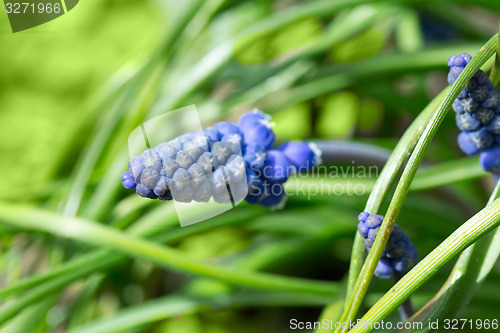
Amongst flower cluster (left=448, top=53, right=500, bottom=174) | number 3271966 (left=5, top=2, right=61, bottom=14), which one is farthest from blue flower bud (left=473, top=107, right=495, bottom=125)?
number 3271966 (left=5, top=2, right=61, bottom=14)

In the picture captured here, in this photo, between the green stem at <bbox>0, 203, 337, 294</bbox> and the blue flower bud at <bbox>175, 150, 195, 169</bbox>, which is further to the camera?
the green stem at <bbox>0, 203, 337, 294</bbox>

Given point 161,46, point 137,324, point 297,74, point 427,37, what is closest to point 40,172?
point 161,46

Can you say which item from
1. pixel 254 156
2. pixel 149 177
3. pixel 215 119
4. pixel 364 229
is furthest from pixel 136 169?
pixel 215 119

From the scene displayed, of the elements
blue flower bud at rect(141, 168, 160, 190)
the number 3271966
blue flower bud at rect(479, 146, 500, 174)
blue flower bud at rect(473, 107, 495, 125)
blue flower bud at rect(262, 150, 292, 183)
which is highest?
the number 3271966

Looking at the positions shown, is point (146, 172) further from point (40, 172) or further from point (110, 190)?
point (40, 172)

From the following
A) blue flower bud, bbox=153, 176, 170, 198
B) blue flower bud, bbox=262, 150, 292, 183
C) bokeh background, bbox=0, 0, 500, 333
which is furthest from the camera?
bokeh background, bbox=0, 0, 500, 333

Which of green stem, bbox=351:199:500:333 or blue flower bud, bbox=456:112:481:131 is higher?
blue flower bud, bbox=456:112:481:131

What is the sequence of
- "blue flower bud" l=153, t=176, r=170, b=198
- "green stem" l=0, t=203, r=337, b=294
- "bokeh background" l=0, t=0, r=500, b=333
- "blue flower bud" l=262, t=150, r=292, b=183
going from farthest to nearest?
"bokeh background" l=0, t=0, r=500, b=333 → "green stem" l=0, t=203, r=337, b=294 → "blue flower bud" l=262, t=150, r=292, b=183 → "blue flower bud" l=153, t=176, r=170, b=198

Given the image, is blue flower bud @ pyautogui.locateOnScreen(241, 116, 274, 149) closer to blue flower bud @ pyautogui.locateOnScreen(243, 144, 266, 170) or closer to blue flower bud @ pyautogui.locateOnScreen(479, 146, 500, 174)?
blue flower bud @ pyautogui.locateOnScreen(243, 144, 266, 170)
